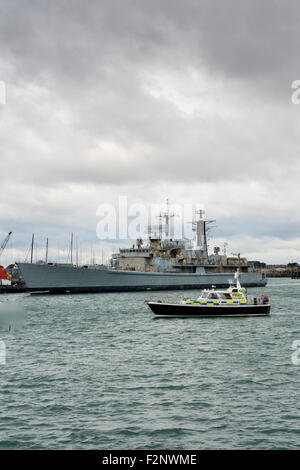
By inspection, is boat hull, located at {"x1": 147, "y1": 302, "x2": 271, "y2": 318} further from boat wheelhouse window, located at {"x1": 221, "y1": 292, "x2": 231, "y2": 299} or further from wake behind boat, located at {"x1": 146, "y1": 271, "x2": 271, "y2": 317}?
boat wheelhouse window, located at {"x1": 221, "y1": 292, "x2": 231, "y2": 299}

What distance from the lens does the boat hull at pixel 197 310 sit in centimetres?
4191

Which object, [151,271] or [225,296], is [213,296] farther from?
[151,271]

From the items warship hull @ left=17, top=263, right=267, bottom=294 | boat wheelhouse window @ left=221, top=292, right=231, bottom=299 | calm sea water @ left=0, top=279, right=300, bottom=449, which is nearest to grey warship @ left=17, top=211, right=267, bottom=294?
warship hull @ left=17, top=263, right=267, bottom=294

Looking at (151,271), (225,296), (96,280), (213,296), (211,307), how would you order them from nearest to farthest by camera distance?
(211,307) → (213,296) → (225,296) → (96,280) → (151,271)

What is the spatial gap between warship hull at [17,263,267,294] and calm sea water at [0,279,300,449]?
2027 inches

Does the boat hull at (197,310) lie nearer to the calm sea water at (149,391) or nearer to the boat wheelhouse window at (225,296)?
the boat wheelhouse window at (225,296)

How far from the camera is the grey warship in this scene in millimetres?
84750

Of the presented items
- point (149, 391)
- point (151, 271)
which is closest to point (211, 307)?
point (149, 391)

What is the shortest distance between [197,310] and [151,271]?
59806 mm

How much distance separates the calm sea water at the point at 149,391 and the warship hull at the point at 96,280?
51.5m

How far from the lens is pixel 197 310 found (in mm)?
41906

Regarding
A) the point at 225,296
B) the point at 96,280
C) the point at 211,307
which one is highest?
the point at 96,280

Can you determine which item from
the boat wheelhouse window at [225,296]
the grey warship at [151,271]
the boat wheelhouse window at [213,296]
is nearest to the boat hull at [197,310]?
the boat wheelhouse window at [213,296]
